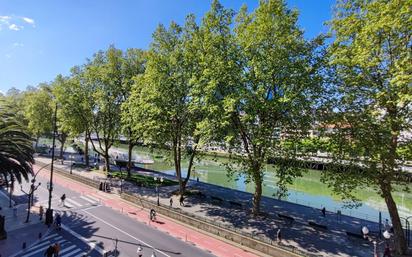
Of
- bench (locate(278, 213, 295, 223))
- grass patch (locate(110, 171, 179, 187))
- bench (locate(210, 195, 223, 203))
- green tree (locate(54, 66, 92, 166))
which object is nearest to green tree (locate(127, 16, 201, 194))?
bench (locate(210, 195, 223, 203))

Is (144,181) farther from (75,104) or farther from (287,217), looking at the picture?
(287,217)

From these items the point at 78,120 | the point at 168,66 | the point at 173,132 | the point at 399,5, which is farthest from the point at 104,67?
the point at 399,5

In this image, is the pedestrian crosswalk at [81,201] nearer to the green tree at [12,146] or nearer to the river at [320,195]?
the green tree at [12,146]

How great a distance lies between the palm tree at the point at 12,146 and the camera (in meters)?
22.6

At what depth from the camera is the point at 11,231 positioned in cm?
2361

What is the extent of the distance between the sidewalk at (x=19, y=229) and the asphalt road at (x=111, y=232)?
1.40 meters

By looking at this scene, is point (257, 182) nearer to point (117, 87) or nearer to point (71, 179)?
point (117, 87)

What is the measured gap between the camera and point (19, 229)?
954 inches

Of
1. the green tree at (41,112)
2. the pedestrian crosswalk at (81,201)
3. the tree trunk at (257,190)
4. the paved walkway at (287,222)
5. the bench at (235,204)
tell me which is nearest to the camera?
the paved walkway at (287,222)

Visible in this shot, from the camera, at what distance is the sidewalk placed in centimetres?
2073

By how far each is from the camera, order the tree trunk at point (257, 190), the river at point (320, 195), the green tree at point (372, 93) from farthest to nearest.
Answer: the river at point (320, 195), the tree trunk at point (257, 190), the green tree at point (372, 93)

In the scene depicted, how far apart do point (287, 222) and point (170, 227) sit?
1074cm

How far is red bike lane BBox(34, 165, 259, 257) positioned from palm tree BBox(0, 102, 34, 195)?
1049 cm

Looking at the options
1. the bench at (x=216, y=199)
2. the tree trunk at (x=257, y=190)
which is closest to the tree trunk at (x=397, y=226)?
the tree trunk at (x=257, y=190)
